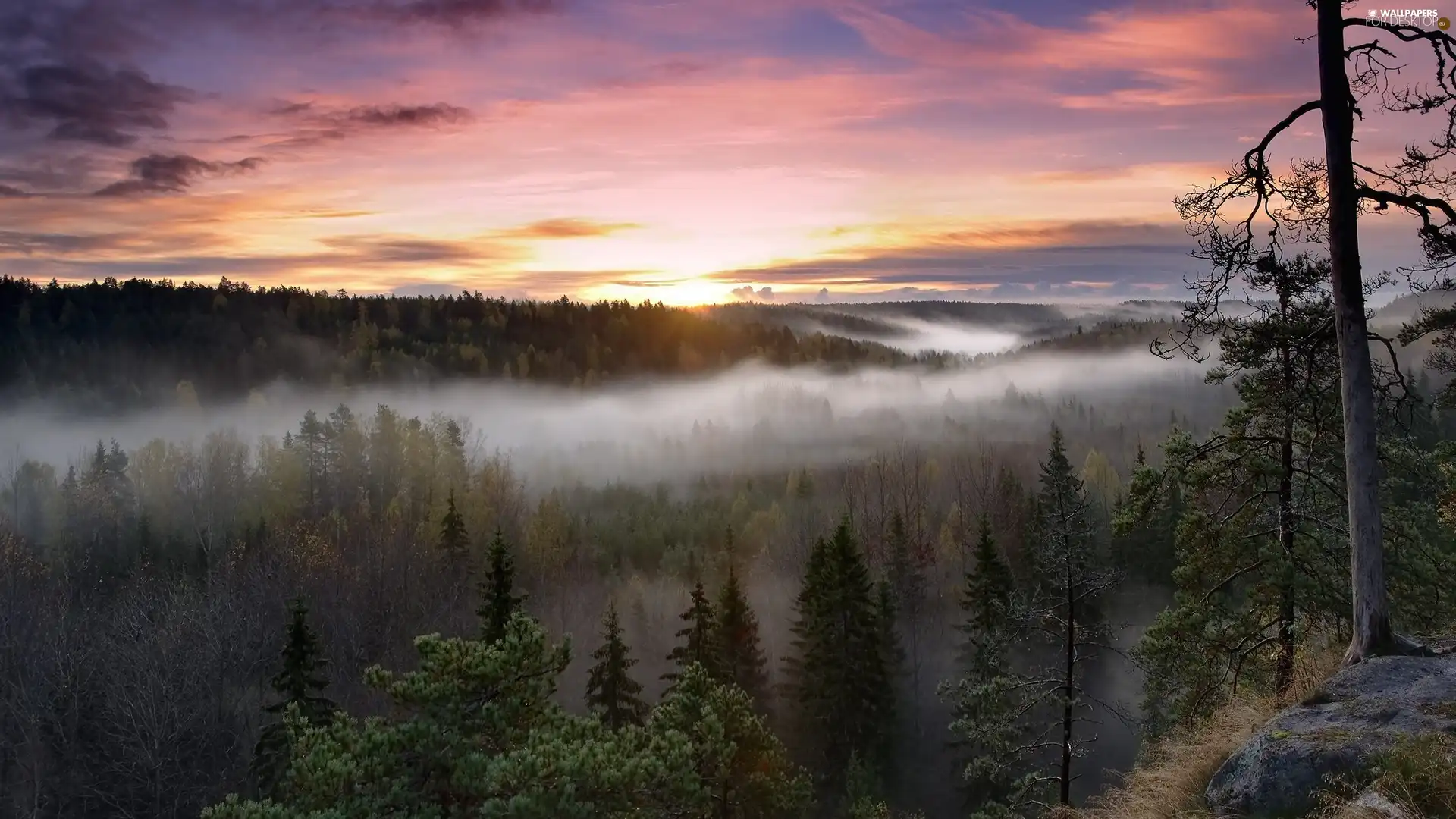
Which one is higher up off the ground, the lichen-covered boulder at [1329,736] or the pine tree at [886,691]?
the lichen-covered boulder at [1329,736]

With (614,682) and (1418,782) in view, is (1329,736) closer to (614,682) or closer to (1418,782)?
(1418,782)

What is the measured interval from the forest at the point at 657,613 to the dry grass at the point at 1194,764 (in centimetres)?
160

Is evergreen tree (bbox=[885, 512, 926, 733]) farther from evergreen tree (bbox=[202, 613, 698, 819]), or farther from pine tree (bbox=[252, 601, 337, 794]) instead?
evergreen tree (bbox=[202, 613, 698, 819])

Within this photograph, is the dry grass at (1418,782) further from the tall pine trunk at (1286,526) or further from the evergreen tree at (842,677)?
the evergreen tree at (842,677)

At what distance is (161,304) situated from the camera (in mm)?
162625

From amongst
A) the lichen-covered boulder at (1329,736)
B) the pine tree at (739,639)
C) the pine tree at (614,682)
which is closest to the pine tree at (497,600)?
the pine tree at (614,682)

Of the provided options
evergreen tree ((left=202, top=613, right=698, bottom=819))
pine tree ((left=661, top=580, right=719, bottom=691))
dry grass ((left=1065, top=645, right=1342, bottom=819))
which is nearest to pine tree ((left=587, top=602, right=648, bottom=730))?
pine tree ((left=661, top=580, right=719, bottom=691))

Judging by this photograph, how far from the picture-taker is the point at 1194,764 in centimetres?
1088

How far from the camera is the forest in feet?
48.4

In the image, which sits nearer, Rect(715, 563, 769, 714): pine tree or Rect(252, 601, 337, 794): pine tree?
Rect(252, 601, 337, 794): pine tree

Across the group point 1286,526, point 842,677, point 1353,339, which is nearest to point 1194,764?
point 1353,339

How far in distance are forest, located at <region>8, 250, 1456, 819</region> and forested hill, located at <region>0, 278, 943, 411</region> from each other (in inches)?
139

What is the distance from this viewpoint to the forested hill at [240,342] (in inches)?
5679

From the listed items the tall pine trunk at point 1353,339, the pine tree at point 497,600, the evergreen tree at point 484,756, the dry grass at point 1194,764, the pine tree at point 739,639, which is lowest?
the pine tree at point 739,639
